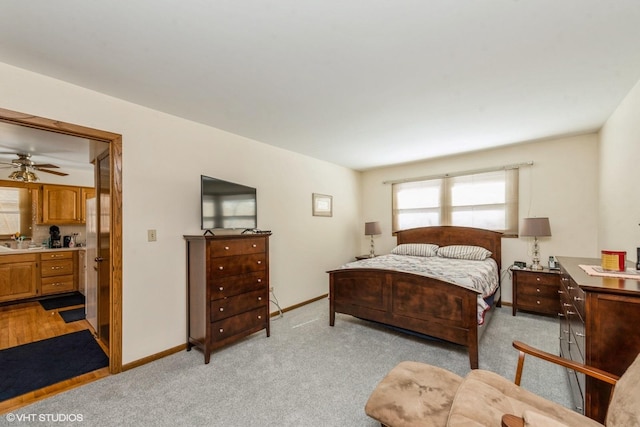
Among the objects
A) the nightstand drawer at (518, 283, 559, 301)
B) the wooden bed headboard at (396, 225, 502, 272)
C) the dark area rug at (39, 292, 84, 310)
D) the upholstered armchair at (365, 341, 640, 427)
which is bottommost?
the dark area rug at (39, 292, 84, 310)

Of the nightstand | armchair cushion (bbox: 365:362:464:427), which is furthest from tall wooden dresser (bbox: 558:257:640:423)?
the nightstand

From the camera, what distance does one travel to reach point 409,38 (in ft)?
5.55

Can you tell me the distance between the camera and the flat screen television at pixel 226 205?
2.89 m

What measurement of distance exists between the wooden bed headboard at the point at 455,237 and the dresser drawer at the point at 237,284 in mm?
2917

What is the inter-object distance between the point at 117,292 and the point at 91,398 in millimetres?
791

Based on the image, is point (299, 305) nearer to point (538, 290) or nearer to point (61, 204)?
point (538, 290)

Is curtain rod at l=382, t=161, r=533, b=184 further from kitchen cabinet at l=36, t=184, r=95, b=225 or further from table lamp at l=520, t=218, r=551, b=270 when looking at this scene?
kitchen cabinet at l=36, t=184, r=95, b=225

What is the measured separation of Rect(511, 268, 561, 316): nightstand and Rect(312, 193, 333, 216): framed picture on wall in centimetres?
290

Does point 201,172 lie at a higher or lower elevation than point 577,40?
lower

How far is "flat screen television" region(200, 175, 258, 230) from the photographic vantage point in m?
2.89

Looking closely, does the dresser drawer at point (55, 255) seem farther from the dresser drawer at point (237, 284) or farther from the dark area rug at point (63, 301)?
the dresser drawer at point (237, 284)

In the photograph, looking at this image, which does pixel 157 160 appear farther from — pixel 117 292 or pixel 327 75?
pixel 327 75

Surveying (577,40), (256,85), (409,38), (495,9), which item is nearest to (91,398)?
(256,85)

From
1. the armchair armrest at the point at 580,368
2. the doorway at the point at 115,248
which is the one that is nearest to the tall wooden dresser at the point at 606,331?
the armchair armrest at the point at 580,368
